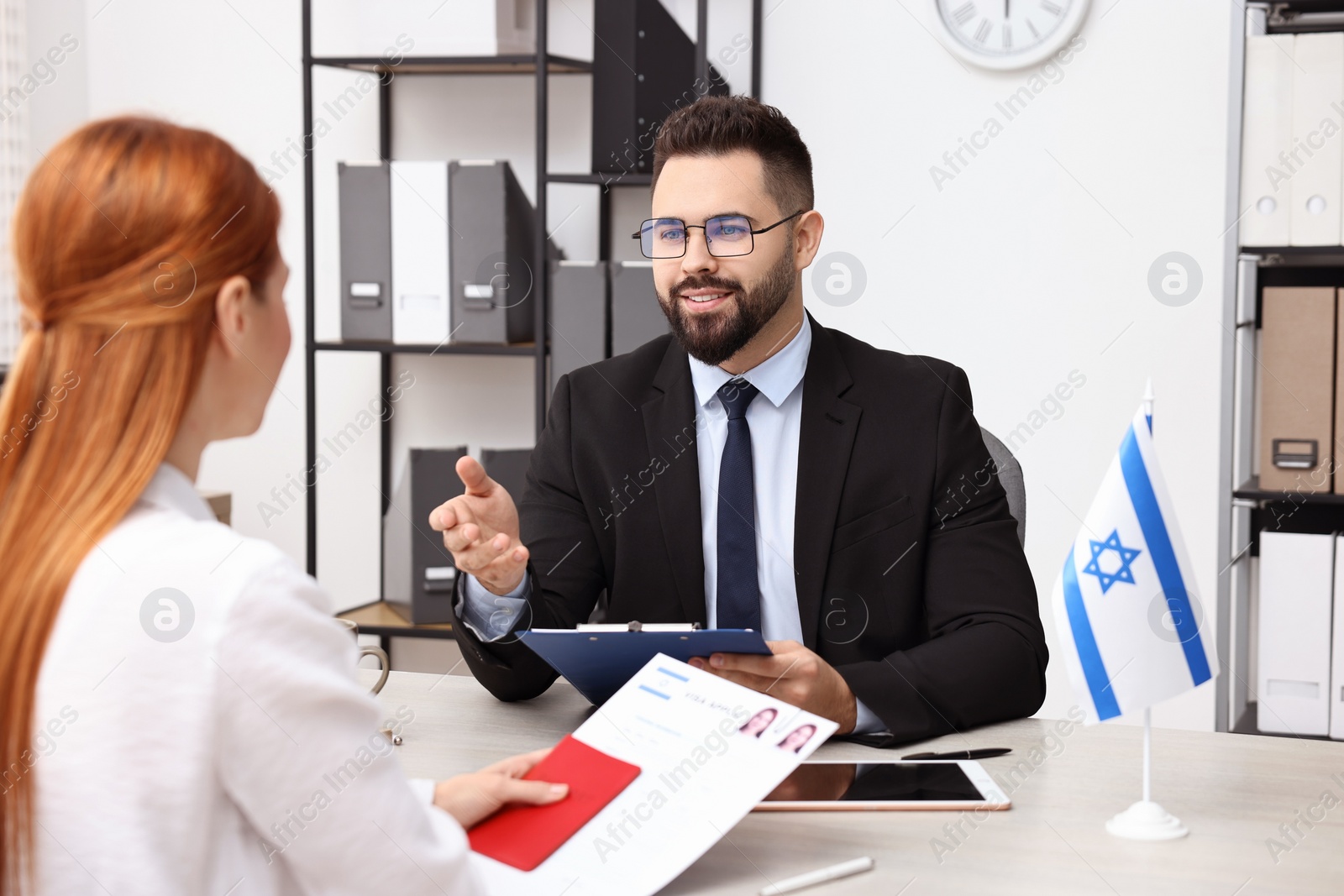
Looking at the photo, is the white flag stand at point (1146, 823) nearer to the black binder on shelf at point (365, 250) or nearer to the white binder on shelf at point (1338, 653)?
the white binder on shelf at point (1338, 653)

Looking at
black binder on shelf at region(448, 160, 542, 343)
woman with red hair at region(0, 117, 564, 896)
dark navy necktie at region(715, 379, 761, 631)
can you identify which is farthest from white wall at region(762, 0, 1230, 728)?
woman with red hair at region(0, 117, 564, 896)

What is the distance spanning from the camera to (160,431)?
2.36 ft

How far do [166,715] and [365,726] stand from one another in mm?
117

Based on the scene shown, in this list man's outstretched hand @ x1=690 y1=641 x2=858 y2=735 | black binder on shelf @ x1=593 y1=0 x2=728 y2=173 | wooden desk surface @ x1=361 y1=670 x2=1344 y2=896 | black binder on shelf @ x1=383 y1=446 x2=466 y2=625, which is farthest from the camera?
black binder on shelf @ x1=383 y1=446 x2=466 y2=625

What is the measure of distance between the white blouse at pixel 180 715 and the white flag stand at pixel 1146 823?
694 millimetres

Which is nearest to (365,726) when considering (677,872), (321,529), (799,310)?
(677,872)

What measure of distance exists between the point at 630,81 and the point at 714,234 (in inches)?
41.9

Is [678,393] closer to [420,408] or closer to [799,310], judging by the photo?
[799,310]

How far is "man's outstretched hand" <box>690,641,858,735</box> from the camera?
4.12ft

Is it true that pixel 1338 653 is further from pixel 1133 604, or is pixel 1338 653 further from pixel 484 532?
pixel 484 532

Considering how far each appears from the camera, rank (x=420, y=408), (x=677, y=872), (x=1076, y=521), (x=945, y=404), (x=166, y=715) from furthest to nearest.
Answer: (x=420, y=408), (x=1076, y=521), (x=945, y=404), (x=677, y=872), (x=166, y=715)

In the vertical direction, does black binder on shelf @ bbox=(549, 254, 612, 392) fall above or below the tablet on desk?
above

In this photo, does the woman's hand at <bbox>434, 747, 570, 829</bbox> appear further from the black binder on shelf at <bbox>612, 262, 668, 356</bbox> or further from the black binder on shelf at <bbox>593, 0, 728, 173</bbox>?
the black binder on shelf at <bbox>593, 0, 728, 173</bbox>

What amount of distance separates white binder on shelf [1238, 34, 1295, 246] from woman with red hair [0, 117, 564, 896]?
2.16 metres
